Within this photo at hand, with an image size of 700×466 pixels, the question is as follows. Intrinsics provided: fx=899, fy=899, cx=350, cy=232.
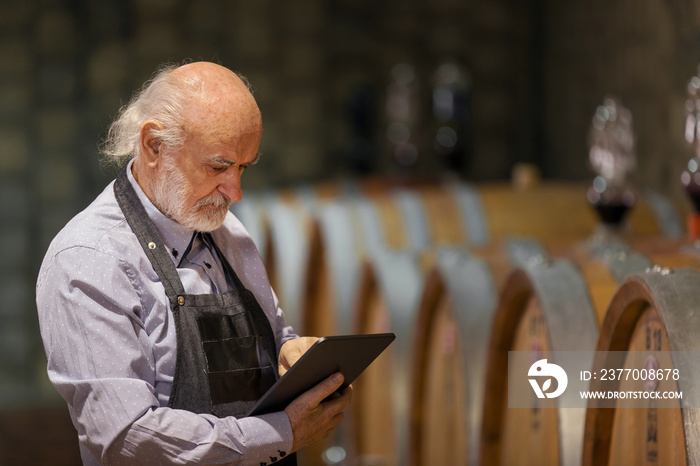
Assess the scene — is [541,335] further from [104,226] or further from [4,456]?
[4,456]

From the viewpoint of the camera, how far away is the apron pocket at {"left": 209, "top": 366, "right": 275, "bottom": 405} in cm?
134

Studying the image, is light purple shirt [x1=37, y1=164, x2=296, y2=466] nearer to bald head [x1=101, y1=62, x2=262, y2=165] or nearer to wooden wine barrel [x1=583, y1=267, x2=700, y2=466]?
bald head [x1=101, y1=62, x2=262, y2=165]

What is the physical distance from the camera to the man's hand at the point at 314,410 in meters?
1.35

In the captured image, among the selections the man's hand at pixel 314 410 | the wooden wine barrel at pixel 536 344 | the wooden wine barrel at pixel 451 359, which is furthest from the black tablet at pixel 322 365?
the wooden wine barrel at pixel 451 359

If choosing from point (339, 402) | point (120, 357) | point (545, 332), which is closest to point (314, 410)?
point (339, 402)

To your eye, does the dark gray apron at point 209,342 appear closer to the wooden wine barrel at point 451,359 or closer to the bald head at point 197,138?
the bald head at point 197,138

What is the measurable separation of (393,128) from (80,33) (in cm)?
212

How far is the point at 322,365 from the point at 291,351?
5.7 inches

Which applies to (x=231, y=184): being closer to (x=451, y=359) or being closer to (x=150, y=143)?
(x=150, y=143)

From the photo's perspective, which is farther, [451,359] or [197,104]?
[451,359]

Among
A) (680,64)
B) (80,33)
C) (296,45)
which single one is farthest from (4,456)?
(680,64)

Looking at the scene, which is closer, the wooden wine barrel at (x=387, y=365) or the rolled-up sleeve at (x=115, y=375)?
the rolled-up sleeve at (x=115, y=375)

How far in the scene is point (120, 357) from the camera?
4.10 feet

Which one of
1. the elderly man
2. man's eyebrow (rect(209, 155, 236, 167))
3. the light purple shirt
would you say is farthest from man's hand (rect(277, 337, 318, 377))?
man's eyebrow (rect(209, 155, 236, 167))
